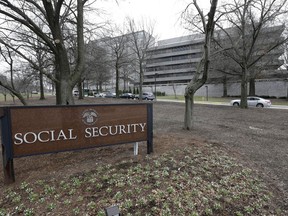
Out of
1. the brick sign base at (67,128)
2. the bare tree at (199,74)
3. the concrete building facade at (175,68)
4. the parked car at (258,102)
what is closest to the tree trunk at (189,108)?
the bare tree at (199,74)

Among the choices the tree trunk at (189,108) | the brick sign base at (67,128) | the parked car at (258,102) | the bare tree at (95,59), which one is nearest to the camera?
the brick sign base at (67,128)

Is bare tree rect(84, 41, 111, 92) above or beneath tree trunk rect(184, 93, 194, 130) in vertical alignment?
above

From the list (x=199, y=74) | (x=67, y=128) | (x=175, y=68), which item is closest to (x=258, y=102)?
(x=199, y=74)

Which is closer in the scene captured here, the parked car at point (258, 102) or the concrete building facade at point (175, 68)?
the parked car at point (258, 102)

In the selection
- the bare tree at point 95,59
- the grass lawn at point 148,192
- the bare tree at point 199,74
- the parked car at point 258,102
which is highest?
the bare tree at point 95,59

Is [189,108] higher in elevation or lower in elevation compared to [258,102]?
higher

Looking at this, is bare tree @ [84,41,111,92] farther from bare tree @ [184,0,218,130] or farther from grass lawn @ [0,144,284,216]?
grass lawn @ [0,144,284,216]

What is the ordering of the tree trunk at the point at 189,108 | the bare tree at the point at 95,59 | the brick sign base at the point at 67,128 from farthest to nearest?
the bare tree at the point at 95,59, the tree trunk at the point at 189,108, the brick sign base at the point at 67,128

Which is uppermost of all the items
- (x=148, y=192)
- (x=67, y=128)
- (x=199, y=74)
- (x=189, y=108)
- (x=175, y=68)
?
(x=175, y=68)

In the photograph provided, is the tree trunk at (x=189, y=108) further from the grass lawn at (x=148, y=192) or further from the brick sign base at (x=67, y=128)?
the grass lawn at (x=148, y=192)

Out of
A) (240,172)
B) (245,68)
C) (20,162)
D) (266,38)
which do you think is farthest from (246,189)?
(266,38)

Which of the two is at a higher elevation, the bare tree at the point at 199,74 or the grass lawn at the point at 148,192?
the bare tree at the point at 199,74

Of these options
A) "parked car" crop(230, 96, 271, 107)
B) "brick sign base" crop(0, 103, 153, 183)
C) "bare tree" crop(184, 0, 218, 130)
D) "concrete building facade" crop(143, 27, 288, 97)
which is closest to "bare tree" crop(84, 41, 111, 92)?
"bare tree" crop(184, 0, 218, 130)

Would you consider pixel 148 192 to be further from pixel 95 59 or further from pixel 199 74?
pixel 95 59
